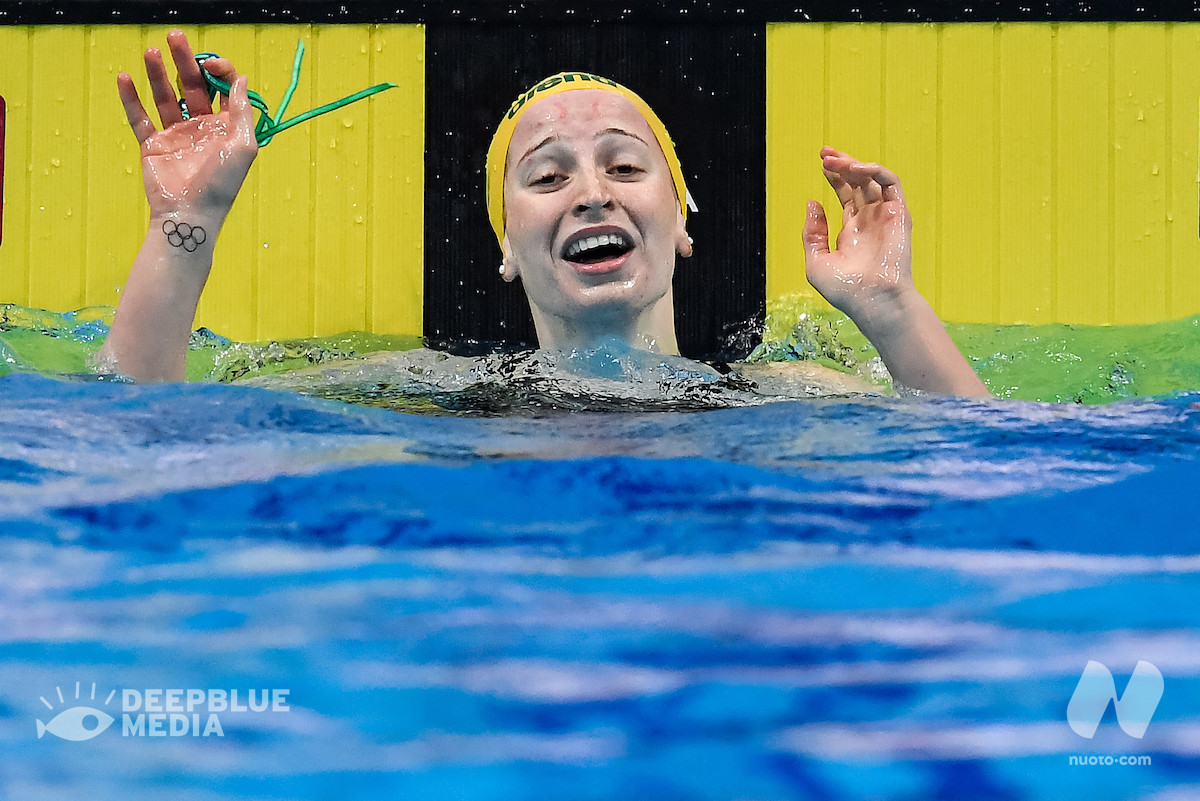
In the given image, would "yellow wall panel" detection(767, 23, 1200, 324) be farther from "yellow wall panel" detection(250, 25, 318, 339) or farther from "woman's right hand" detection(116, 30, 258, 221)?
"woman's right hand" detection(116, 30, 258, 221)

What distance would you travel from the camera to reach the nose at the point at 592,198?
246 cm

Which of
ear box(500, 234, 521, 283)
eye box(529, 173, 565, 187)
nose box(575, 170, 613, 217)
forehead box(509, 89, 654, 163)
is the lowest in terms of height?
ear box(500, 234, 521, 283)

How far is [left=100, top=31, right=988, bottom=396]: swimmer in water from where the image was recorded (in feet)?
6.79

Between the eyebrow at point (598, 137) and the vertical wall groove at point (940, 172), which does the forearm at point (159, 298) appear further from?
the vertical wall groove at point (940, 172)

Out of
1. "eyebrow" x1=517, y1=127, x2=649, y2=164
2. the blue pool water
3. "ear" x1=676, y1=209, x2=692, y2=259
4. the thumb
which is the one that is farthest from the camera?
"ear" x1=676, y1=209, x2=692, y2=259

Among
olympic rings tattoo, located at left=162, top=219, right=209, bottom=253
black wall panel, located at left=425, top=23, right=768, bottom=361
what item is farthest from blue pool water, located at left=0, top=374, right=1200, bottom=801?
black wall panel, located at left=425, top=23, right=768, bottom=361

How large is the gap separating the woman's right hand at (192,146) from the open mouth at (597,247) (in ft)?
2.43

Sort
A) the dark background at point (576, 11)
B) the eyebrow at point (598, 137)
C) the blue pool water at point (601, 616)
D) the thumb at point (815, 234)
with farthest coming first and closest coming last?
the dark background at point (576, 11) → the eyebrow at point (598, 137) → the thumb at point (815, 234) → the blue pool water at point (601, 616)

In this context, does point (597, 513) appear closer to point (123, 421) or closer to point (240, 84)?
point (123, 421)

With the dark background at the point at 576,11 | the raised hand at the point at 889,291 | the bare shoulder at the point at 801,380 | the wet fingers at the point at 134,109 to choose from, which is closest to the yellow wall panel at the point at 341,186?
the dark background at the point at 576,11

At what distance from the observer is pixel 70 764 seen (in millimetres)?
1391

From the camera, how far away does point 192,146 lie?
2107 millimetres

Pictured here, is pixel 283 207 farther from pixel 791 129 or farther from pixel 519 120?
pixel 791 129

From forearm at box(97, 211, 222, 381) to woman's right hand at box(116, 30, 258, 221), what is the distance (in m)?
0.04
